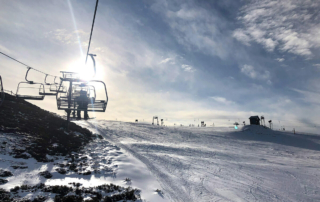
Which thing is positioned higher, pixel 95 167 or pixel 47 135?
pixel 47 135

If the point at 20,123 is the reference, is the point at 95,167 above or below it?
below

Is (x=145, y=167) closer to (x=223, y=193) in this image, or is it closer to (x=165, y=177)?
(x=165, y=177)

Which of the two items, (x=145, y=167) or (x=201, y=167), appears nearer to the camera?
(x=145, y=167)

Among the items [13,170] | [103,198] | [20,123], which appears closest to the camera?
[103,198]

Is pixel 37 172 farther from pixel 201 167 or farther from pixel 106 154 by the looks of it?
pixel 201 167

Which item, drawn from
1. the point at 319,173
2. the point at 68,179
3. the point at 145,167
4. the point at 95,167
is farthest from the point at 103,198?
the point at 319,173

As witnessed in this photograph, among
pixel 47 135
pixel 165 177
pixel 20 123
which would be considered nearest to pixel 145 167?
pixel 165 177

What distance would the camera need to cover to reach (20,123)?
17031mm

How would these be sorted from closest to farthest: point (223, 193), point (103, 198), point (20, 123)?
1. point (103, 198)
2. point (223, 193)
3. point (20, 123)

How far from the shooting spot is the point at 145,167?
13.0 meters

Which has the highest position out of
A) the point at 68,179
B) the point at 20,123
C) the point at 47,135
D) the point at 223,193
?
the point at 20,123

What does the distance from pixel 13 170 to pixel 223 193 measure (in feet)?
39.3

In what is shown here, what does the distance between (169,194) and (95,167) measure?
5.97 m

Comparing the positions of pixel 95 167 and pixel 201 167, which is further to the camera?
pixel 201 167
